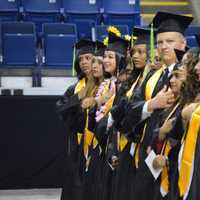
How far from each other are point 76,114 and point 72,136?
522 millimetres

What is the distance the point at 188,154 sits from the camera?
12.1 feet

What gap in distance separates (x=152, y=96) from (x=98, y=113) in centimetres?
132

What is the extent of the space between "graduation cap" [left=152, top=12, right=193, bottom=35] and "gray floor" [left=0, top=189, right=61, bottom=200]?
4143mm

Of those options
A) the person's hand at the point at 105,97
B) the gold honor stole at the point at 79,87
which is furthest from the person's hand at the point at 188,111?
the gold honor stole at the point at 79,87

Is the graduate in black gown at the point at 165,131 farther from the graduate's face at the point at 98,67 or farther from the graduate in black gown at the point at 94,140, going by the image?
the graduate's face at the point at 98,67

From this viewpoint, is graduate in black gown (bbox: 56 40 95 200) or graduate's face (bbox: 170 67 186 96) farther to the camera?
graduate in black gown (bbox: 56 40 95 200)

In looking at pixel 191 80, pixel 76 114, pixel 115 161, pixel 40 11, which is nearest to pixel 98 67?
pixel 76 114

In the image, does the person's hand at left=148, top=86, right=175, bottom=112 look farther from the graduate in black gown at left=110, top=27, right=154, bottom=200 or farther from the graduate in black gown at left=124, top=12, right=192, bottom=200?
the graduate in black gown at left=110, top=27, right=154, bottom=200

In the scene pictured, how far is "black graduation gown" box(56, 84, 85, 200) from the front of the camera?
6.52m

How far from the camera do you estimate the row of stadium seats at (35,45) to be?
9.74m

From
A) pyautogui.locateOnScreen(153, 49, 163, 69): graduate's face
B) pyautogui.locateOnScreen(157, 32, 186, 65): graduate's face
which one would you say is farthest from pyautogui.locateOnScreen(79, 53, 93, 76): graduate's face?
pyautogui.locateOnScreen(157, 32, 186, 65): graduate's face

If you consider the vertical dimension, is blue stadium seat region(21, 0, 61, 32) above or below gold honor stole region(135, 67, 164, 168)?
above

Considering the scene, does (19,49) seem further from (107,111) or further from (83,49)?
(107,111)

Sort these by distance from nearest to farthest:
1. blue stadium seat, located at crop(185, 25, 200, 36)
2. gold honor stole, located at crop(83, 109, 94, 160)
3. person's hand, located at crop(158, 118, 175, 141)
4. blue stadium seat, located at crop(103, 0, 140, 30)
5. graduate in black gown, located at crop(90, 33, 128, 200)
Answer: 1. person's hand, located at crop(158, 118, 175, 141)
2. graduate in black gown, located at crop(90, 33, 128, 200)
3. gold honor stole, located at crop(83, 109, 94, 160)
4. blue stadium seat, located at crop(185, 25, 200, 36)
5. blue stadium seat, located at crop(103, 0, 140, 30)
